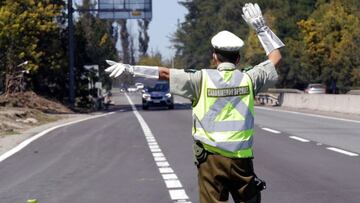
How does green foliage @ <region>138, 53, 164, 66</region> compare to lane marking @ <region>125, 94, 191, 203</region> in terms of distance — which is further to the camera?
green foliage @ <region>138, 53, 164, 66</region>

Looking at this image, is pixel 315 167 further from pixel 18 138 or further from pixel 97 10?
pixel 97 10

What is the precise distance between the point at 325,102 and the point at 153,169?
33825 millimetres

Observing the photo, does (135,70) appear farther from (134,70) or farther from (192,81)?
(192,81)

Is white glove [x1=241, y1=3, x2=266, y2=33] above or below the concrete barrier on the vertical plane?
above

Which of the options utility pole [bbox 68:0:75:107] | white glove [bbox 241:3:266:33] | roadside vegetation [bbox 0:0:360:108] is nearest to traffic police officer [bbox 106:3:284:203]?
white glove [bbox 241:3:266:33]

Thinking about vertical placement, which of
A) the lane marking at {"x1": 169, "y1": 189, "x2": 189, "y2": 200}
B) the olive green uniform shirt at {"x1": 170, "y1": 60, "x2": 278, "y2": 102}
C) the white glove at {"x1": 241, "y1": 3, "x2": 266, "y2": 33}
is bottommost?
the lane marking at {"x1": 169, "y1": 189, "x2": 189, "y2": 200}

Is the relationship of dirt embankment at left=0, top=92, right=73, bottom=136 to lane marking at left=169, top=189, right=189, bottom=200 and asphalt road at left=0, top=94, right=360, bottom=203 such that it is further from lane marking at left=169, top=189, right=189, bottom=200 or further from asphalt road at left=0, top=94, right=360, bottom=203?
lane marking at left=169, top=189, right=189, bottom=200

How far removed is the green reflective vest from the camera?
5676mm

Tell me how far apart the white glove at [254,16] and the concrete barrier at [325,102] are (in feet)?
118

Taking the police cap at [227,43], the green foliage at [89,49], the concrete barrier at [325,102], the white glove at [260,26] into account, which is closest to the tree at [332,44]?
the concrete barrier at [325,102]

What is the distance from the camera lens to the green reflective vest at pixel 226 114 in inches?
223

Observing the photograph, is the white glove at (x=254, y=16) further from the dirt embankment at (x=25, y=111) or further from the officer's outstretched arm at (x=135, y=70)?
the dirt embankment at (x=25, y=111)

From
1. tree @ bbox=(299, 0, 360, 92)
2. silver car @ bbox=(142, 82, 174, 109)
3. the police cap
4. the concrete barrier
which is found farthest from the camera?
tree @ bbox=(299, 0, 360, 92)

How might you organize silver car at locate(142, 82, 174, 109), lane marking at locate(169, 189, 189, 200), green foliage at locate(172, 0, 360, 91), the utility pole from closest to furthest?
lane marking at locate(169, 189, 189, 200), the utility pole, silver car at locate(142, 82, 174, 109), green foliage at locate(172, 0, 360, 91)
